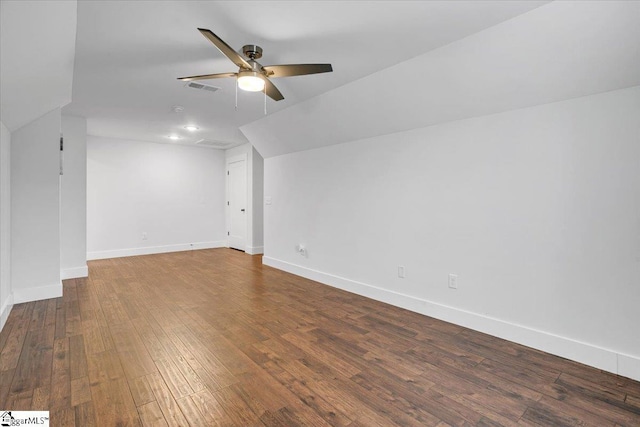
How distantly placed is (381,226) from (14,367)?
11.6 feet

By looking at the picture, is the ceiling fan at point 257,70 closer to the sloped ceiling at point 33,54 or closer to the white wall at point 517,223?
the sloped ceiling at point 33,54

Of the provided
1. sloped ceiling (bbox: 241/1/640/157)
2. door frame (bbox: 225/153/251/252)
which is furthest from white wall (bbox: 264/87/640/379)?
door frame (bbox: 225/153/251/252)

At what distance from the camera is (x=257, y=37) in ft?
7.81

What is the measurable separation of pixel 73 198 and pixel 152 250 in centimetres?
239

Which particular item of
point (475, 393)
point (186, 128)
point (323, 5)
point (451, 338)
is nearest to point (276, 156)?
point (186, 128)

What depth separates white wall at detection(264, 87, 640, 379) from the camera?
7.32ft

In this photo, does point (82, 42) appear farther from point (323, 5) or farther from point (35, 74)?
point (323, 5)

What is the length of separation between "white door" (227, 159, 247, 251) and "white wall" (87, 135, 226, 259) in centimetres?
32

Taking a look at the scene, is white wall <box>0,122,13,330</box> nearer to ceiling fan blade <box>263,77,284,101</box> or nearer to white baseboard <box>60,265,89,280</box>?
white baseboard <box>60,265,89,280</box>

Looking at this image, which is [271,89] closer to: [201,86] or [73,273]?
[201,86]

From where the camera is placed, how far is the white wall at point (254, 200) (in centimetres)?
682

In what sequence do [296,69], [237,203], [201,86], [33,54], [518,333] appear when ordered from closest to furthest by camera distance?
1. [33,54]
2. [296,69]
3. [518,333]
4. [201,86]
5. [237,203]

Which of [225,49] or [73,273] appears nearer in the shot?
[225,49]

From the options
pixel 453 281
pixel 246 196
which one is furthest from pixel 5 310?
pixel 453 281
